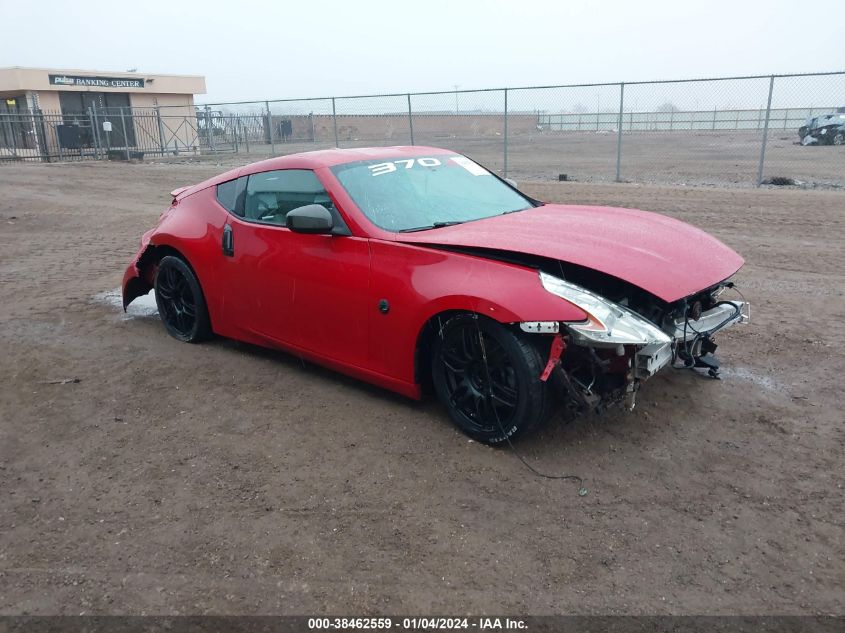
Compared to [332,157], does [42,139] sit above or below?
below

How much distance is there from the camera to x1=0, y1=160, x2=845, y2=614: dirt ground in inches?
106

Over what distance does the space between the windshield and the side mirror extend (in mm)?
230

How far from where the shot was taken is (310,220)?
4.08 m

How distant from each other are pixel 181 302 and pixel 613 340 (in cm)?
366

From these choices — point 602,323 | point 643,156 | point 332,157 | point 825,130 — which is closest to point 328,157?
point 332,157

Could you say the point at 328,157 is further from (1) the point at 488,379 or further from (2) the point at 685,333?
(2) the point at 685,333

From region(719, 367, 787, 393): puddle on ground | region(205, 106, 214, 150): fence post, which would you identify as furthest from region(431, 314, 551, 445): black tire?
region(205, 106, 214, 150): fence post

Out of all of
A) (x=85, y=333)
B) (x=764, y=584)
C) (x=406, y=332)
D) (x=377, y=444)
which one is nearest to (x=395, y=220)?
(x=406, y=332)

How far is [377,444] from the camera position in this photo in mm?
3830

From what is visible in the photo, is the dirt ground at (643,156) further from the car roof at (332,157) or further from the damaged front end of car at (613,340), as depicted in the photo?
the damaged front end of car at (613,340)

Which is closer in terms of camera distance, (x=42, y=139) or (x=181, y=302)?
(x=181, y=302)

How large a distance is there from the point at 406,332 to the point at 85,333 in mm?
3493

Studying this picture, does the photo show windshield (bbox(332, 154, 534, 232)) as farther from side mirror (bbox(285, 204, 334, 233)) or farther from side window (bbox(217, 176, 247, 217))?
side window (bbox(217, 176, 247, 217))

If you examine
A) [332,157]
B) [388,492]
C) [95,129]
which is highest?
[95,129]
